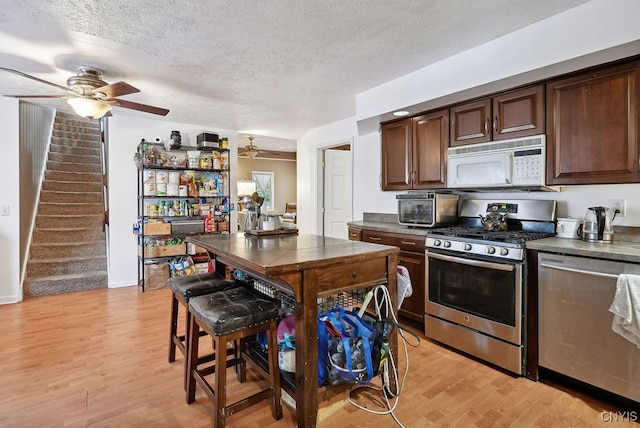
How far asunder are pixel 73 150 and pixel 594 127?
7435 millimetres

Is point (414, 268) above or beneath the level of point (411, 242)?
beneath

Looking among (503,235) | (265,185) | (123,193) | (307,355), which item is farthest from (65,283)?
(265,185)

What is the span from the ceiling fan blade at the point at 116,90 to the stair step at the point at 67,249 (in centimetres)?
279

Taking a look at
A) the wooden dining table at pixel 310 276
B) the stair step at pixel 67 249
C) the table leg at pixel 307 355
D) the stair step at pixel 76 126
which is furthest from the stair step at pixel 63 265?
the table leg at pixel 307 355

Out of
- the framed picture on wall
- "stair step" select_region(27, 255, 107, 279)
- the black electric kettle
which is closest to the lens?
the black electric kettle

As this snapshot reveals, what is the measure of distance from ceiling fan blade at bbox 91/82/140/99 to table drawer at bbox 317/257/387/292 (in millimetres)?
2194

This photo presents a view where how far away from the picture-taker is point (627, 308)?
1.68 meters

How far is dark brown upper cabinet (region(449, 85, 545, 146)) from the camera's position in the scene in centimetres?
235

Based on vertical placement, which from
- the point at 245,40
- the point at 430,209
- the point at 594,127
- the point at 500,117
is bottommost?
the point at 430,209

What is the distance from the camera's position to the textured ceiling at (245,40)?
6.53 ft

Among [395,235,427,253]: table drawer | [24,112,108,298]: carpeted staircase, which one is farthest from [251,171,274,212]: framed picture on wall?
[395,235,427,253]: table drawer

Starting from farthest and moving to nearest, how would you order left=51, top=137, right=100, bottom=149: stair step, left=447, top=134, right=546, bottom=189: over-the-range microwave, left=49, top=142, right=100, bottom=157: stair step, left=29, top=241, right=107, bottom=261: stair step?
left=51, top=137, right=100, bottom=149: stair step, left=49, top=142, right=100, bottom=157: stair step, left=29, top=241, right=107, bottom=261: stair step, left=447, top=134, right=546, bottom=189: over-the-range microwave
